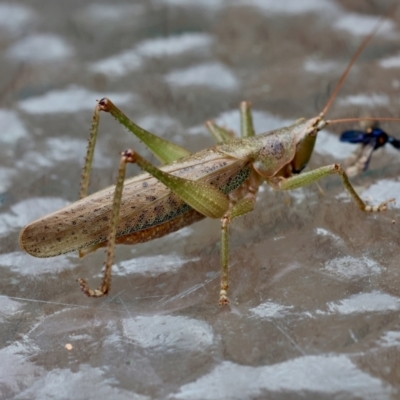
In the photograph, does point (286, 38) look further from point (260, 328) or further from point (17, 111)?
point (260, 328)

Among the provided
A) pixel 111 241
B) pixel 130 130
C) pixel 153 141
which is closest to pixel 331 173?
pixel 153 141

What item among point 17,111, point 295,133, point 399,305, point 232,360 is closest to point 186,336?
point 232,360

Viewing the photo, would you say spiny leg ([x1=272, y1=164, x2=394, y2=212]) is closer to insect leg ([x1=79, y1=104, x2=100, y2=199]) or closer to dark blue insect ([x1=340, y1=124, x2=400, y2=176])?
dark blue insect ([x1=340, y1=124, x2=400, y2=176])

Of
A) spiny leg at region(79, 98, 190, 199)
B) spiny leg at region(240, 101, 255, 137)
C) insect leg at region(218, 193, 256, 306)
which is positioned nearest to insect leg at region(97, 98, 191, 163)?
spiny leg at region(79, 98, 190, 199)

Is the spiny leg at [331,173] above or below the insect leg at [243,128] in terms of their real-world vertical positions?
below

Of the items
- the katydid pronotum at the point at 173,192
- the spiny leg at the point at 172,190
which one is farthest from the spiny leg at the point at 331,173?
the spiny leg at the point at 172,190

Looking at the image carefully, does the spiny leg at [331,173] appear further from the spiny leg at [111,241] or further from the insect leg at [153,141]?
the spiny leg at [111,241]
